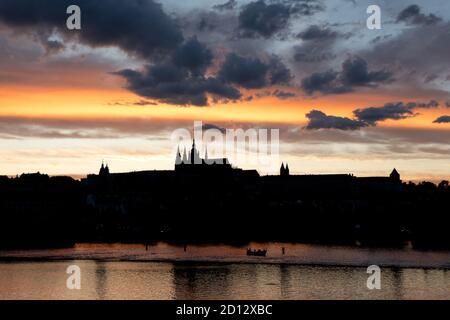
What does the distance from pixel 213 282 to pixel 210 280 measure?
1546 millimetres

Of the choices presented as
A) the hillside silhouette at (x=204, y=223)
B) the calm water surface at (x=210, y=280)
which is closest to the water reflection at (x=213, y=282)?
the calm water surface at (x=210, y=280)

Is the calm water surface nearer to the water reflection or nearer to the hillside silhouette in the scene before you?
the water reflection

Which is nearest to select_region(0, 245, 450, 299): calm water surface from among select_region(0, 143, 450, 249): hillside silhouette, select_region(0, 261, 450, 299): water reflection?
select_region(0, 261, 450, 299): water reflection

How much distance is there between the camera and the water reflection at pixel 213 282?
70562 millimetres

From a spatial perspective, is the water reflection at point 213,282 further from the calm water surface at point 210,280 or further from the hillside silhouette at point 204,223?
the hillside silhouette at point 204,223

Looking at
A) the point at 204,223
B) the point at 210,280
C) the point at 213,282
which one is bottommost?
the point at 213,282

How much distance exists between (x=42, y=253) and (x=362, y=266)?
5078 centimetres

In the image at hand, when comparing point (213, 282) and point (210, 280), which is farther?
point (210, 280)

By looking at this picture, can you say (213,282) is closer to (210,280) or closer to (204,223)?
(210,280)

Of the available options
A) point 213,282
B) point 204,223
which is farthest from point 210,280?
point 204,223

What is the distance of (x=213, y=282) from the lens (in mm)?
79562

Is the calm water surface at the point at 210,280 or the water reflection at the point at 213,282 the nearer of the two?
the water reflection at the point at 213,282
